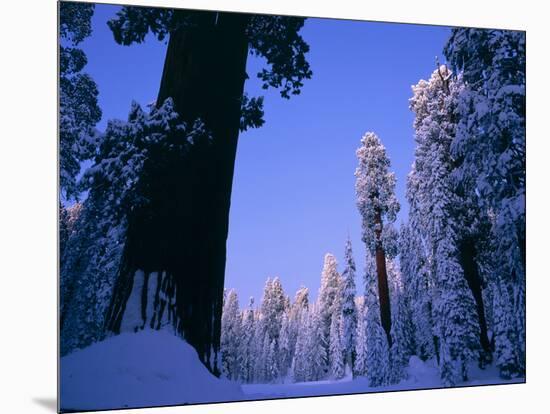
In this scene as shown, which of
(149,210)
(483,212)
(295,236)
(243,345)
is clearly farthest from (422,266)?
(149,210)

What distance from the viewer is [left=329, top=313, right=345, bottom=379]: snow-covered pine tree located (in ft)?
33.9

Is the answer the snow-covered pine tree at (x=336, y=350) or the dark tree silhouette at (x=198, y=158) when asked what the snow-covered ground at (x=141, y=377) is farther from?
the snow-covered pine tree at (x=336, y=350)

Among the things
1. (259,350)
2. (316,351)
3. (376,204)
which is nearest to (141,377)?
(259,350)

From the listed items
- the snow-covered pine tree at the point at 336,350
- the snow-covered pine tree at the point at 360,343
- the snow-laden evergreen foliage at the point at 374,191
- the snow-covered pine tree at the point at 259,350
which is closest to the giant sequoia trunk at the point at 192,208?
the snow-covered pine tree at the point at 259,350

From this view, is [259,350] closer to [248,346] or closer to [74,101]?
[248,346]

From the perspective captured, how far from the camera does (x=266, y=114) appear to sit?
1017 centimetres

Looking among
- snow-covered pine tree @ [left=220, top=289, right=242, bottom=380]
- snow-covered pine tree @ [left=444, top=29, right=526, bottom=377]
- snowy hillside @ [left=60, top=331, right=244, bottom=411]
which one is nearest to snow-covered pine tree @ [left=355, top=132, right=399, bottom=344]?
snow-covered pine tree @ [left=444, top=29, right=526, bottom=377]

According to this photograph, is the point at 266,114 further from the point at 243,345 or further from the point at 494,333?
the point at 494,333

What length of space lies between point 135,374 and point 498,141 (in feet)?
19.9

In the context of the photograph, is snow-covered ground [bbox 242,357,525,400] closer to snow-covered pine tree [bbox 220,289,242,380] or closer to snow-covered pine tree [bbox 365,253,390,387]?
snow-covered pine tree [bbox 365,253,390,387]

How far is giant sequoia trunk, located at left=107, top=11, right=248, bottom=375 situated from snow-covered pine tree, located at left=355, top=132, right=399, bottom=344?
6.04ft

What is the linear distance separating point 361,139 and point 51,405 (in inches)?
204

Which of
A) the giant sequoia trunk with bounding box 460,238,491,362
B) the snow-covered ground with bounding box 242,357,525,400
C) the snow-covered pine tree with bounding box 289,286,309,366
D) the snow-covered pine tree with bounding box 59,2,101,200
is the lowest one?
the snow-covered ground with bounding box 242,357,525,400

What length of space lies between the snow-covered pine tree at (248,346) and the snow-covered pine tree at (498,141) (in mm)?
3582
